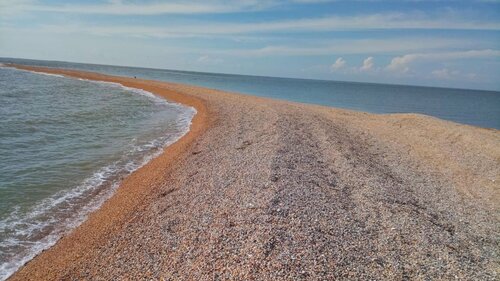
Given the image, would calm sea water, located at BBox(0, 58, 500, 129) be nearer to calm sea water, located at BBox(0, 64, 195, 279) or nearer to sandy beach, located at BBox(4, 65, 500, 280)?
sandy beach, located at BBox(4, 65, 500, 280)

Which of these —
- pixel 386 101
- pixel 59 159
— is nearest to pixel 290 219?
pixel 59 159

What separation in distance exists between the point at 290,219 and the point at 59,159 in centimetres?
1028

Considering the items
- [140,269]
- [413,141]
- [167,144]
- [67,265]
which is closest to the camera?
[140,269]

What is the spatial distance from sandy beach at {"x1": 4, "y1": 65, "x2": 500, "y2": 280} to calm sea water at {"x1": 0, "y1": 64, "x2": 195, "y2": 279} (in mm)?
740

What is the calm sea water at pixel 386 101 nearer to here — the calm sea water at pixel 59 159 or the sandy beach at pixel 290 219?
the sandy beach at pixel 290 219

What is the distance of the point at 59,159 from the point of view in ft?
43.9

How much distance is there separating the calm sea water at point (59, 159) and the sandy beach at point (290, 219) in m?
0.74

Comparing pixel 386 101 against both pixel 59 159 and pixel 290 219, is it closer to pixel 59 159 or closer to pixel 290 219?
pixel 59 159

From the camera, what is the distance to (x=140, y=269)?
6.34 meters

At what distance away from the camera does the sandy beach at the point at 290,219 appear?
20.7 ft

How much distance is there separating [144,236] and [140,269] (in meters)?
1.36

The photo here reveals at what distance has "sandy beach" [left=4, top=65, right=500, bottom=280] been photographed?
6309mm

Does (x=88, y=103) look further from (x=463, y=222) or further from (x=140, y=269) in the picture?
(x=463, y=222)

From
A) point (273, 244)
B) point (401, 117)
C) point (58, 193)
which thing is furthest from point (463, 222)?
point (401, 117)
